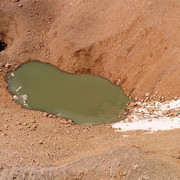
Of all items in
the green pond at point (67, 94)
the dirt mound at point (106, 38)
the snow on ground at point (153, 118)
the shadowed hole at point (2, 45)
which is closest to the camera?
the snow on ground at point (153, 118)

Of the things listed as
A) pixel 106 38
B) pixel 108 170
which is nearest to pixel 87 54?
pixel 106 38

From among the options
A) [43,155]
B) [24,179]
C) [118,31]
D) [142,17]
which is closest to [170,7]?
[142,17]

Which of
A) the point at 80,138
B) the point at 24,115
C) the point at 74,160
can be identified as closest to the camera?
the point at 74,160

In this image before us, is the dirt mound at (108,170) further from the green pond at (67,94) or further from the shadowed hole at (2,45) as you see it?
the shadowed hole at (2,45)

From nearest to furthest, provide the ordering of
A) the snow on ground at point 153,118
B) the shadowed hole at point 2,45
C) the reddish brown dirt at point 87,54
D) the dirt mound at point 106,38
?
the reddish brown dirt at point 87,54, the snow on ground at point 153,118, the dirt mound at point 106,38, the shadowed hole at point 2,45

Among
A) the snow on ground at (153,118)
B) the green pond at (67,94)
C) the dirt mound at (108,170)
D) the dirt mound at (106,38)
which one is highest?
the dirt mound at (106,38)

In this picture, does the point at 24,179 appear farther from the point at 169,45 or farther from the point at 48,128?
the point at 169,45

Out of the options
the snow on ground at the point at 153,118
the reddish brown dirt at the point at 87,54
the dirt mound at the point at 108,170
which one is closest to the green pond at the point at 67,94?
the reddish brown dirt at the point at 87,54

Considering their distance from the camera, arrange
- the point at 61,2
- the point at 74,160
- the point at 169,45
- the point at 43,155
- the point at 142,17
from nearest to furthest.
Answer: the point at 74,160
the point at 43,155
the point at 169,45
the point at 142,17
the point at 61,2

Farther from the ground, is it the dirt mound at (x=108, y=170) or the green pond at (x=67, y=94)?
the green pond at (x=67, y=94)
